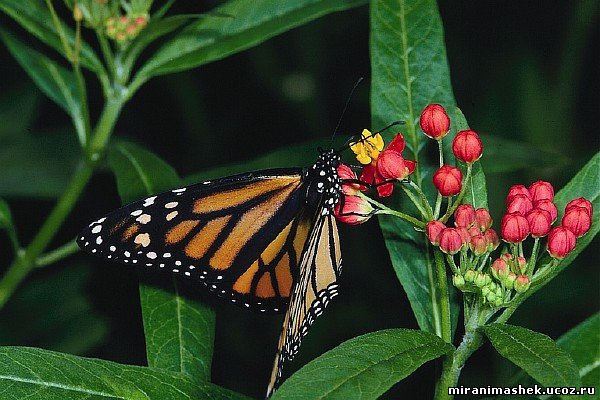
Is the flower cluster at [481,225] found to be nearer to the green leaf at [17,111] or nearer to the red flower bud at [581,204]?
the red flower bud at [581,204]

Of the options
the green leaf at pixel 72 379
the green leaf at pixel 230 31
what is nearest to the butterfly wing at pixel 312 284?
the green leaf at pixel 72 379

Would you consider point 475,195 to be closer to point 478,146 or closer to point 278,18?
point 478,146

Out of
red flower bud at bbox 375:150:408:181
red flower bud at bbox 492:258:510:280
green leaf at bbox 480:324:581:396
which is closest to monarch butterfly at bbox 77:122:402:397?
red flower bud at bbox 375:150:408:181

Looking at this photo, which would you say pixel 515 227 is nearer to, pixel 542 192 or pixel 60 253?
pixel 542 192

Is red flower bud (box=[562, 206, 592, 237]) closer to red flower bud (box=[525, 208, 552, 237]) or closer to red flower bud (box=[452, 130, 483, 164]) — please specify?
red flower bud (box=[525, 208, 552, 237])

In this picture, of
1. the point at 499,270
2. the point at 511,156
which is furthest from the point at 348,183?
the point at 511,156

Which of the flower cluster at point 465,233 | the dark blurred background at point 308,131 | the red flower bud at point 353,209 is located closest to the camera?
the flower cluster at point 465,233

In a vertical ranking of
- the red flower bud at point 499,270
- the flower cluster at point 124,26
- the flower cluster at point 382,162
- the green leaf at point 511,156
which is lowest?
the green leaf at point 511,156
